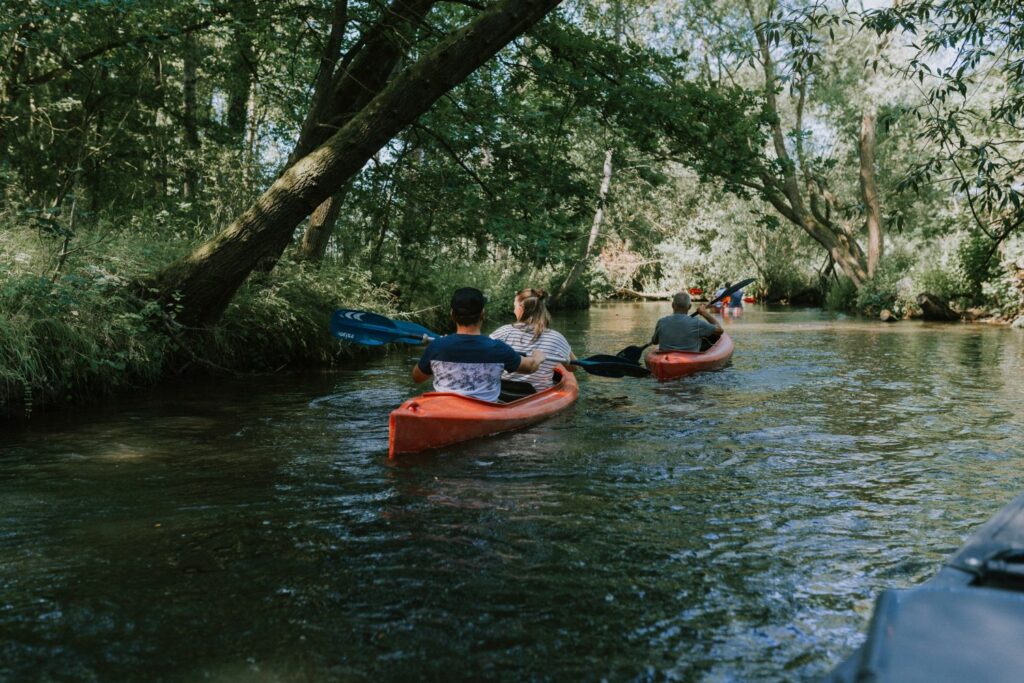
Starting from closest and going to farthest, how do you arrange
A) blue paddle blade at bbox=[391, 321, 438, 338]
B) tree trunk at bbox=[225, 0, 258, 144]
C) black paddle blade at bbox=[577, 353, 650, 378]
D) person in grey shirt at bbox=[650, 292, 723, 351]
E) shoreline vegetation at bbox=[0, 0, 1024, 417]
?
shoreline vegetation at bbox=[0, 0, 1024, 417], blue paddle blade at bbox=[391, 321, 438, 338], black paddle blade at bbox=[577, 353, 650, 378], tree trunk at bbox=[225, 0, 258, 144], person in grey shirt at bbox=[650, 292, 723, 351]

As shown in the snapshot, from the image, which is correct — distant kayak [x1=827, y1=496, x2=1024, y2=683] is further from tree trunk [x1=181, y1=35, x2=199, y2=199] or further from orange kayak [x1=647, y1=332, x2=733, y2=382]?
tree trunk [x1=181, y1=35, x2=199, y2=199]

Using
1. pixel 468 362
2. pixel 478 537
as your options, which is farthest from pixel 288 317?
pixel 478 537

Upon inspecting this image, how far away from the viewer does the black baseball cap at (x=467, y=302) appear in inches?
227

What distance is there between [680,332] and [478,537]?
7130mm

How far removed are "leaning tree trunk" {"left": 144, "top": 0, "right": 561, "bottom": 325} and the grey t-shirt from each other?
14.9ft

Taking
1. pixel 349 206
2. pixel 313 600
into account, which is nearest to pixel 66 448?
pixel 313 600

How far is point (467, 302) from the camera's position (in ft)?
18.9

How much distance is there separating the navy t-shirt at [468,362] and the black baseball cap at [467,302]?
0.19 metres

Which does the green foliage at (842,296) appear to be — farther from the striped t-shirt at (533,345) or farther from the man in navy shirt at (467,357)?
the man in navy shirt at (467,357)

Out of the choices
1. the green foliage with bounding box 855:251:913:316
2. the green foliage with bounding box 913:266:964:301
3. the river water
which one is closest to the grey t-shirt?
the river water

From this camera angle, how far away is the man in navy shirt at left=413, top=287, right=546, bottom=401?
5.84 metres

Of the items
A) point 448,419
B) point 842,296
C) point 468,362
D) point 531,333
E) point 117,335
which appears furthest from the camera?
point 842,296

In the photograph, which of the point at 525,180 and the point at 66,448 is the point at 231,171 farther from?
the point at 66,448

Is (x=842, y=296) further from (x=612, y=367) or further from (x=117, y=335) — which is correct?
(x=117, y=335)
